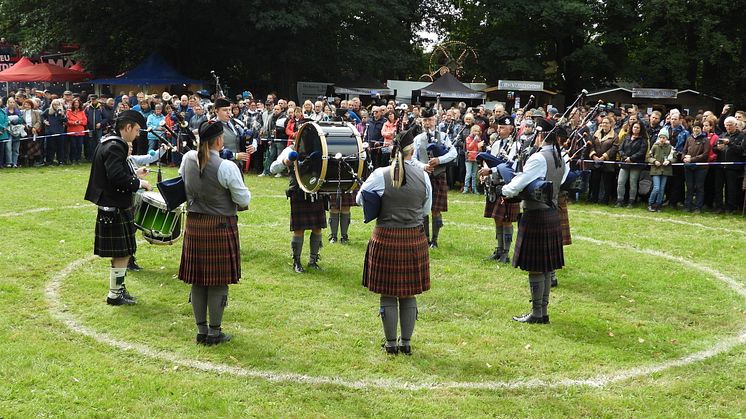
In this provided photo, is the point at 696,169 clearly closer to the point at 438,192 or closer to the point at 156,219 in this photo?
the point at 438,192

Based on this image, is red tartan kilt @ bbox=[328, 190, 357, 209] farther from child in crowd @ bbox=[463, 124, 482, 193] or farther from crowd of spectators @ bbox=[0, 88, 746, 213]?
child in crowd @ bbox=[463, 124, 482, 193]

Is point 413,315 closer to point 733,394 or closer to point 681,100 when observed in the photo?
point 733,394

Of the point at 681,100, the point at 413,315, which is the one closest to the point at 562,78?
the point at 681,100

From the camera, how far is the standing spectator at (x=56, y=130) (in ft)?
58.8

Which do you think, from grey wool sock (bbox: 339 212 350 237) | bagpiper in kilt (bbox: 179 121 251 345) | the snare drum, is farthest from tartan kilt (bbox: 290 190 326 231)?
bagpiper in kilt (bbox: 179 121 251 345)

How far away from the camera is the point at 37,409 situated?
4906 millimetres

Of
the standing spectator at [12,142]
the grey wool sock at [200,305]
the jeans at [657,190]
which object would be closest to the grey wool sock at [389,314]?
the grey wool sock at [200,305]

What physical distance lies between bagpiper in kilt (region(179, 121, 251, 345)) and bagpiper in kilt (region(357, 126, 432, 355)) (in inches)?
40.7

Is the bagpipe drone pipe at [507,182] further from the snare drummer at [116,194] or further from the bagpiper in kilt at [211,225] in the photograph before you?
the snare drummer at [116,194]

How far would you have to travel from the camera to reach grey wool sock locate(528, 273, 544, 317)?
23.2 ft

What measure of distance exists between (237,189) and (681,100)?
23.4m

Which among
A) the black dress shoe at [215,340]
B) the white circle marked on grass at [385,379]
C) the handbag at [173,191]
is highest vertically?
the handbag at [173,191]

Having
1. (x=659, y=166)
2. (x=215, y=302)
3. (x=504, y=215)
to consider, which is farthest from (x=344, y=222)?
(x=659, y=166)

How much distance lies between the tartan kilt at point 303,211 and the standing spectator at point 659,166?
739 centimetres
